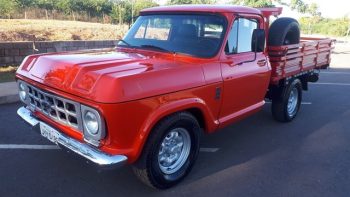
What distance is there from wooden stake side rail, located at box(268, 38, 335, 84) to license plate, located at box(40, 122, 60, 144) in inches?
139

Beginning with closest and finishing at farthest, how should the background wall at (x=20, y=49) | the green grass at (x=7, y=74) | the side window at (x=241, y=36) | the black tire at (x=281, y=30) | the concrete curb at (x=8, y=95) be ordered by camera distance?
the side window at (x=241, y=36) < the black tire at (x=281, y=30) < the concrete curb at (x=8, y=95) < the green grass at (x=7, y=74) < the background wall at (x=20, y=49)

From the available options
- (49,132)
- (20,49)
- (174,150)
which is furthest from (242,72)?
(20,49)

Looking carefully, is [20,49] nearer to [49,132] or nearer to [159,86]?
[49,132]

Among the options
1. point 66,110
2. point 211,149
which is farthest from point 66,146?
point 211,149

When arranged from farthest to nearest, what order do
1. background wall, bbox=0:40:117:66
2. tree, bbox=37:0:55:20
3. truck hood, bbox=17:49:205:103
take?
tree, bbox=37:0:55:20 < background wall, bbox=0:40:117:66 < truck hood, bbox=17:49:205:103

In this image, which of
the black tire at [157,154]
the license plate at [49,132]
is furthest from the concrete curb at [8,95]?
the black tire at [157,154]

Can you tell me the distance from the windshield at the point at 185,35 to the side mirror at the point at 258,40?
491 millimetres

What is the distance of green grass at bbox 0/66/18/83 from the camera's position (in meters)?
8.58

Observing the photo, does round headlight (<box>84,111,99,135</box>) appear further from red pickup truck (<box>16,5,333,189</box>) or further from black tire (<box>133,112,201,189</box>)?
black tire (<box>133,112,201,189</box>)

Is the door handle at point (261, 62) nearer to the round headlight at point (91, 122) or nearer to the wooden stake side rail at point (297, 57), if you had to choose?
the wooden stake side rail at point (297, 57)

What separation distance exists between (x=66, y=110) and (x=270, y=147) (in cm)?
319

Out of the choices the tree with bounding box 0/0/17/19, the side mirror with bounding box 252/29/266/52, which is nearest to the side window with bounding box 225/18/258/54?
the side mirror with bounding box 252/29/266/52

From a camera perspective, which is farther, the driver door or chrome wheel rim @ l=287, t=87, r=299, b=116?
chrome wheel rim @ l=287, t=87, r=299, b=116

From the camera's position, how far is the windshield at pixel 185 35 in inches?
167
